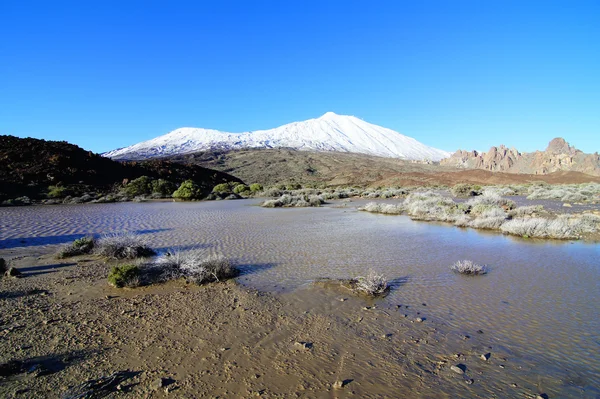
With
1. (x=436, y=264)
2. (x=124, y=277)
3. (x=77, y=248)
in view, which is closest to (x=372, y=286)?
(x=436, y=264)

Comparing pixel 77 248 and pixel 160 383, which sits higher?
pixel 77 248

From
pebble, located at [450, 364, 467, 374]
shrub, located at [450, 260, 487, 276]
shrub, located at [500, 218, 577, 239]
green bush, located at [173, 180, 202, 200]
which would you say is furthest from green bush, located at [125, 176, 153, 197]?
pebble, located at [450, 364, 467, 374]

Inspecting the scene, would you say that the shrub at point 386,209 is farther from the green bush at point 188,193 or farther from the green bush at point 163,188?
the green bush at point 163,188

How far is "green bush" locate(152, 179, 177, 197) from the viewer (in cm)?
3124

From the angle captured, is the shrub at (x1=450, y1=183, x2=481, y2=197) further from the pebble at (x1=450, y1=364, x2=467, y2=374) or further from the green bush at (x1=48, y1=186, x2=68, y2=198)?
the green bush at (x1=48, y1=186, x2=68, y2=198)

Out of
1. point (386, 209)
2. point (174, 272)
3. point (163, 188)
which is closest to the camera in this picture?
point (174, 272)

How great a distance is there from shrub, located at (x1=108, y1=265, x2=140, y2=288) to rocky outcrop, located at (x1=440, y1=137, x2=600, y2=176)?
6266 cm

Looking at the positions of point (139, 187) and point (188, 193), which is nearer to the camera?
point (188, 193)

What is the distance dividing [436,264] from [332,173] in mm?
67592

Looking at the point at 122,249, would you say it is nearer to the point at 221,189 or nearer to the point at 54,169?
the point at 54,169

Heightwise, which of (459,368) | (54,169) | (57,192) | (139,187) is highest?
(54,169)

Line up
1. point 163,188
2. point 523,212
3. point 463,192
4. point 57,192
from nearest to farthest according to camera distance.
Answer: point 523,212 < point 57,192 < point 463,192 < point 163,188

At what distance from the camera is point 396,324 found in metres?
4.65

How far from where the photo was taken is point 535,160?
6531 cm
